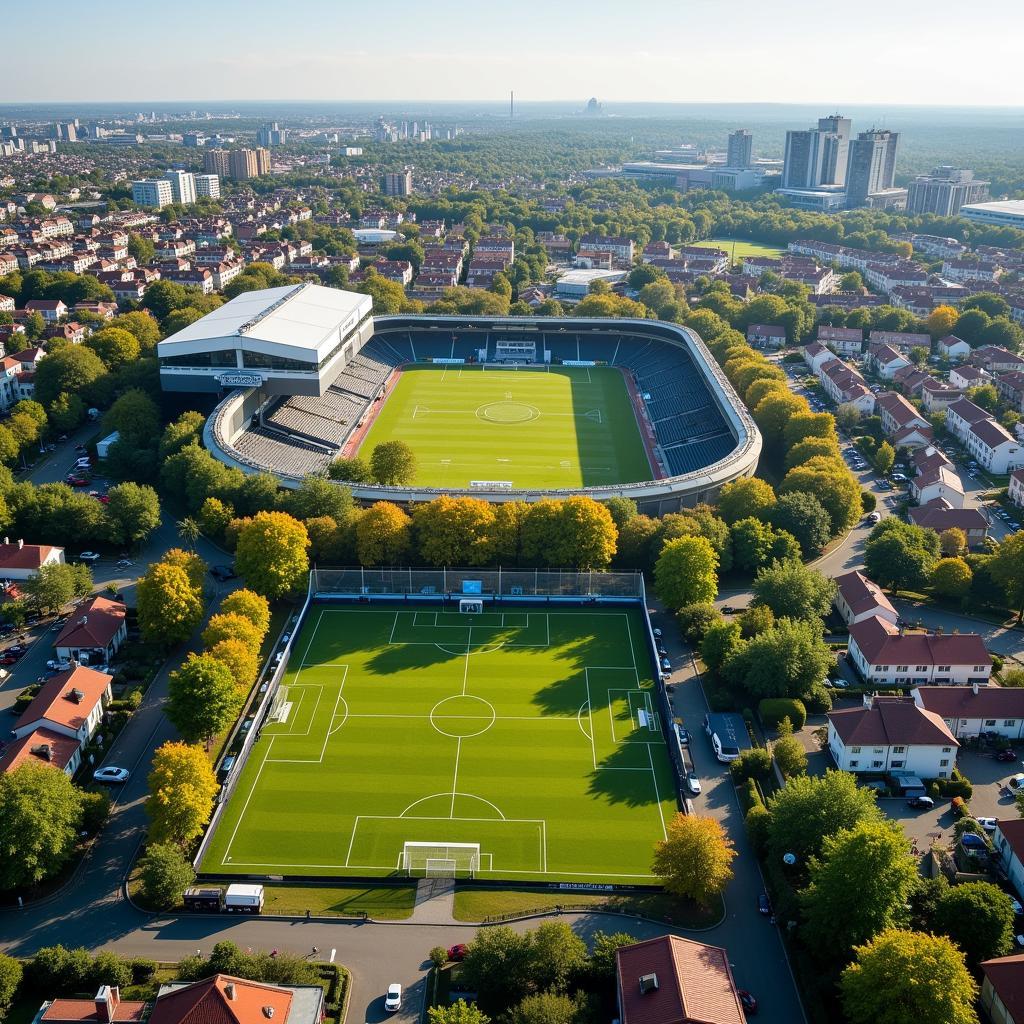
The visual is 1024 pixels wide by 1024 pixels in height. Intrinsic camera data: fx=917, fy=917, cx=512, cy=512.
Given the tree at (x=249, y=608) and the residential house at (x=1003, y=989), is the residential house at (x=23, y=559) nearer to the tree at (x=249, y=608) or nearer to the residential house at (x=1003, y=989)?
→ the tree at (x=249, y=608)

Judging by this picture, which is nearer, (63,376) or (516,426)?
(63,376)

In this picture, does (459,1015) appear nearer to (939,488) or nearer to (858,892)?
(858,892)

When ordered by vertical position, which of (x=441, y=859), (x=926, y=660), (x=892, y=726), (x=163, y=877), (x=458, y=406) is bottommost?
(x=441, y=859)

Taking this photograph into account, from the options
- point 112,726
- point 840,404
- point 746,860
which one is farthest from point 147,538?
point 840,404

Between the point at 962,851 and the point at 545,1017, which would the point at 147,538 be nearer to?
the point at 545,1017

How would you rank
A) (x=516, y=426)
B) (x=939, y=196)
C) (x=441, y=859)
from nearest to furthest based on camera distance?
(x=441, y=859)
(x=516, y=426)
(x=939, y=196)

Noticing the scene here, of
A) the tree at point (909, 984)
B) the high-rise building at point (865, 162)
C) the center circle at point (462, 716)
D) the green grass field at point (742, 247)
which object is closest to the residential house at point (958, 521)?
the center circle at point (462, 716)

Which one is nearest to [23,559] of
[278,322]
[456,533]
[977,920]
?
[456,533]

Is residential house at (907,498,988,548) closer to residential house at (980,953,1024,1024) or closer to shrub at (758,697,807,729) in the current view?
shrub at (758,697,807,729)
